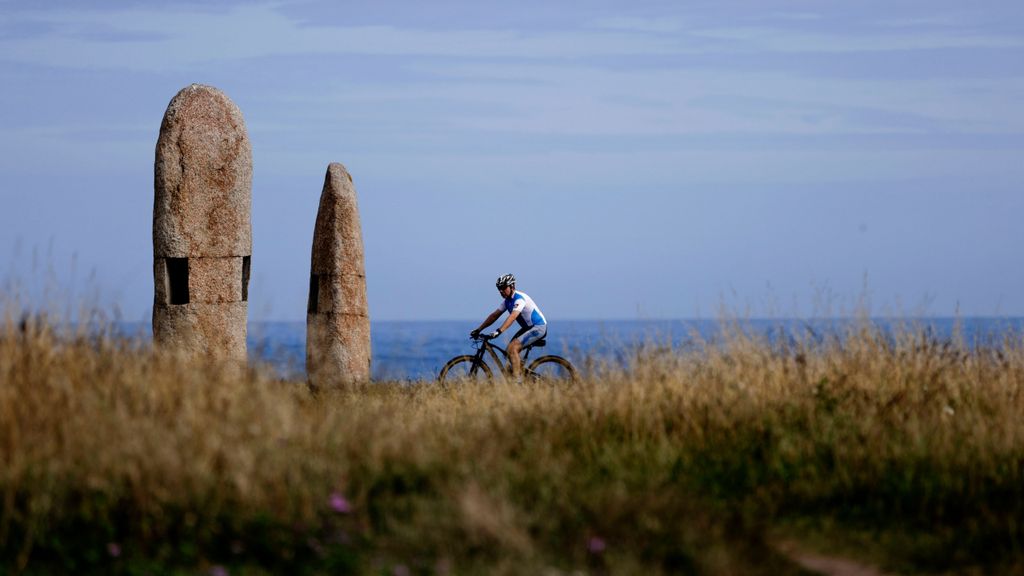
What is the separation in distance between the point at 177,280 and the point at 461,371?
159 inches

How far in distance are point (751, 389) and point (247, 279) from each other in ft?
25.6

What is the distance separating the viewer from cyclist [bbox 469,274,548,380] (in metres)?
14.9

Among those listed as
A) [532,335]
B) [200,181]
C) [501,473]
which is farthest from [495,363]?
[501,473]

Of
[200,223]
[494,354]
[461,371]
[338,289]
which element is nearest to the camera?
[200,223]

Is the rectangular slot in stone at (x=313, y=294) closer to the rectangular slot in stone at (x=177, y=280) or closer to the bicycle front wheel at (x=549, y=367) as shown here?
the rectangular slot in stone at (x=177, y=280)

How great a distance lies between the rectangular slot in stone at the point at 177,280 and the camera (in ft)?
47.5

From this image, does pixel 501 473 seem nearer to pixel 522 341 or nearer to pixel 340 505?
pixel 340 505

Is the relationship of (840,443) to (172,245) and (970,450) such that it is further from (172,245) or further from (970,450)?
(172,245)

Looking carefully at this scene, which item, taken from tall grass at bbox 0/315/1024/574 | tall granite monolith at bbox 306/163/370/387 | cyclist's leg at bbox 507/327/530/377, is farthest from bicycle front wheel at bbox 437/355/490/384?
tall grass at bbox 0/315/1024/574

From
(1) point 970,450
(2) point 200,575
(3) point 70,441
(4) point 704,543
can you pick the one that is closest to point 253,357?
(3) point 70,441

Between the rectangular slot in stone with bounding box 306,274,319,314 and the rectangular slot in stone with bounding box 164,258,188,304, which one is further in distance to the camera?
the rectangular slot in stone with bounding box 306,274,319,314

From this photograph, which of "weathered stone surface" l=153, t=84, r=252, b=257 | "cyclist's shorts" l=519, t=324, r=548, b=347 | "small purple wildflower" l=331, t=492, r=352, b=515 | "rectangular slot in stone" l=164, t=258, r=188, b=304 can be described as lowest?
"small purple wildflower" l=331, t=492, r=352, b=515

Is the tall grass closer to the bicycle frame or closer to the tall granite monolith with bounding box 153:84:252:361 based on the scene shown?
the tall granite monolith with bounding box 153:84:252:361

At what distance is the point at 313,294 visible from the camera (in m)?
17.7
